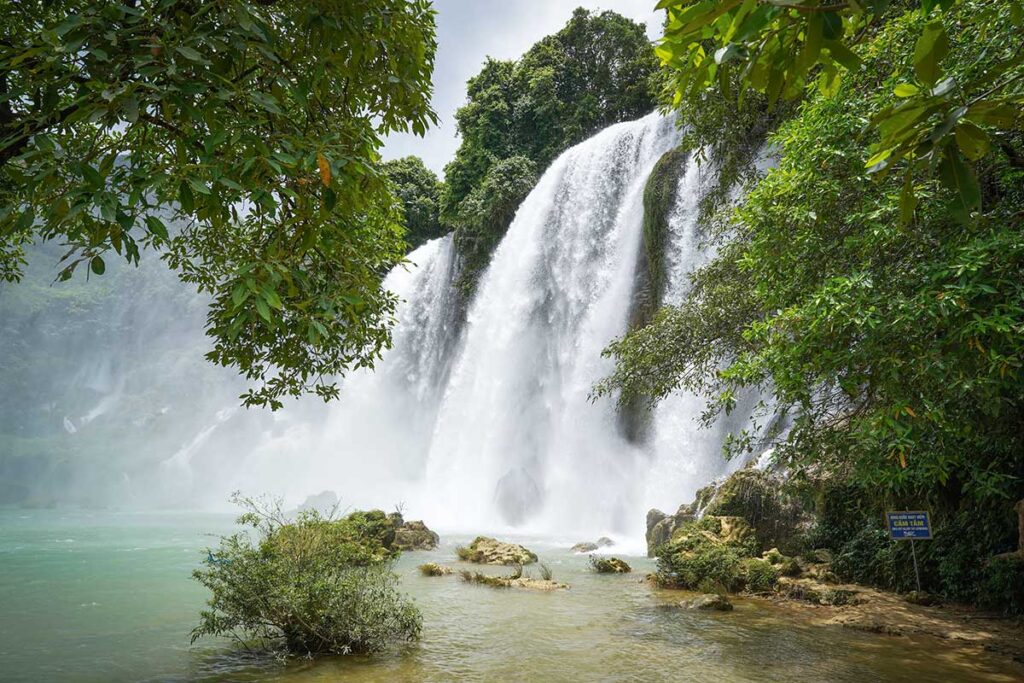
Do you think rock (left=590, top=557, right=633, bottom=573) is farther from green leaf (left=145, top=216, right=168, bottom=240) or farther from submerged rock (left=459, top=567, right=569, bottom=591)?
green leaf (left=145, top=216, right=168, bottom=240)

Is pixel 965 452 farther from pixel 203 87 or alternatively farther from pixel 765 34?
pixel 203 87

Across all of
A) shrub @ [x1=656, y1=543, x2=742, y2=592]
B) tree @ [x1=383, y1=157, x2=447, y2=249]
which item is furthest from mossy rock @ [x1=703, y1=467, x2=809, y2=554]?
tree @ [x1=383, y1=157, x2=447, y2=249]

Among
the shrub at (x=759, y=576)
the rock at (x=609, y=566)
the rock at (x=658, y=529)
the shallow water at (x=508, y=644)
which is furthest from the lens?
the rock at (x=658, y=529)

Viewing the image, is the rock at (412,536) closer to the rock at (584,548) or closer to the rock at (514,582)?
the rock at (584,548)

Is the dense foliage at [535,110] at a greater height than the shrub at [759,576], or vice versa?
the dense foliage at [535,110]

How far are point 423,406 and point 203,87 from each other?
3035cm

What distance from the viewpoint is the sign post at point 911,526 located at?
26.6 feet

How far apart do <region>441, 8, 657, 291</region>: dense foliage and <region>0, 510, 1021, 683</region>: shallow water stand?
876 inches

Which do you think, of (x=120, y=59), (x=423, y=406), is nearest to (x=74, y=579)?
(x=120, y=59)

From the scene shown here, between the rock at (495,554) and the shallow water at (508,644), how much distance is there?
1327 millimetres

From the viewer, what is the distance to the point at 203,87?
2615 mm

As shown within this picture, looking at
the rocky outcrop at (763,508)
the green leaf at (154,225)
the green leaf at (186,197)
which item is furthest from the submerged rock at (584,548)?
the green leaf at (186,197)

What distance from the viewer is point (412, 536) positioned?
1585cm

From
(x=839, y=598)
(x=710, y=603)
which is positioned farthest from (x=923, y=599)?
(x=710, y=603)
